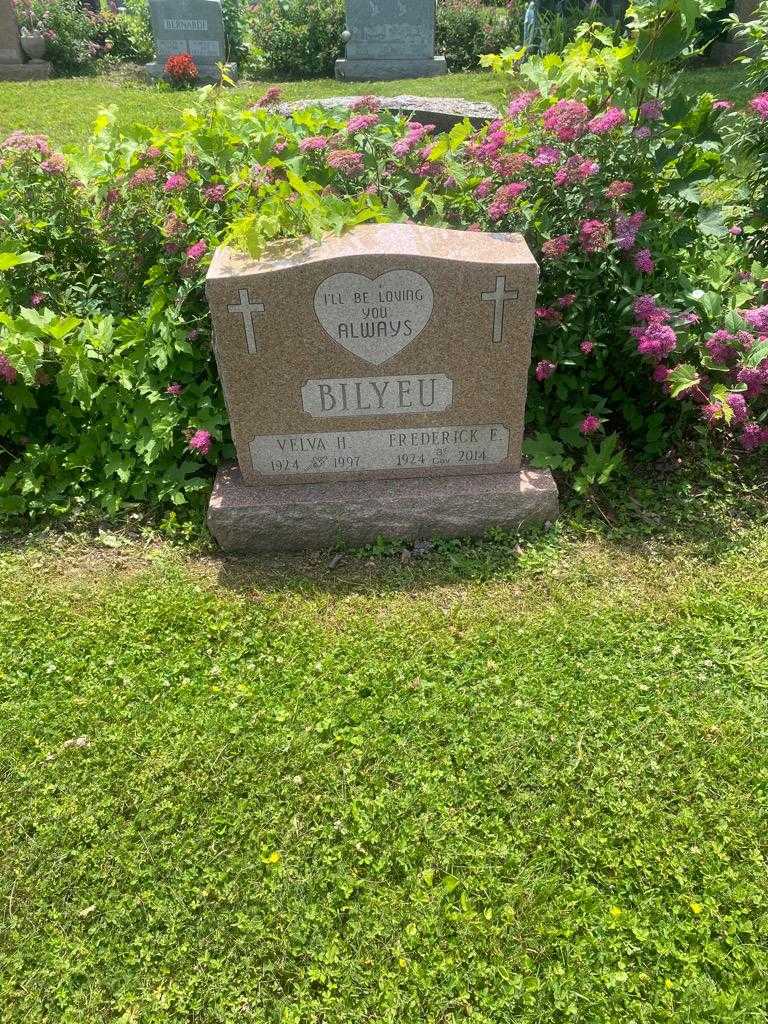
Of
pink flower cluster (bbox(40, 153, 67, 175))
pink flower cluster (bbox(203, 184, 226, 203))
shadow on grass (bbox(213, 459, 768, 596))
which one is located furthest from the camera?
pink flower cluster (bbox(40, 153, 67, 175))

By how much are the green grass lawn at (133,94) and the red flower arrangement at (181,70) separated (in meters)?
0.37

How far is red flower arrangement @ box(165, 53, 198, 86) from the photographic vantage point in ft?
39.0

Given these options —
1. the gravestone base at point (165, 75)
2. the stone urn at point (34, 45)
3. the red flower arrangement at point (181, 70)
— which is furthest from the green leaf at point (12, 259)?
the stone urn at point (34, 45)

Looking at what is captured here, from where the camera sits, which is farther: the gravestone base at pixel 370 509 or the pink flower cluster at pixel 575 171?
the gravestone base at pixel 370 509

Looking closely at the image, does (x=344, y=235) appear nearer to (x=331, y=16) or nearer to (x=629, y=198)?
(x=629, y=198)

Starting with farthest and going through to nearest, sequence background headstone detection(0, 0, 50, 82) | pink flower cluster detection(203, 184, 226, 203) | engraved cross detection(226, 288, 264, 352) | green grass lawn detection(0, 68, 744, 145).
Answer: background headstone detection(0, 0, 50, 82) → green grass lawn detection(0, 68, 744, 145) → pink flower cluster detection(203, 184, 226, 203) → engraved cross detection(226, 288, 264, 352)

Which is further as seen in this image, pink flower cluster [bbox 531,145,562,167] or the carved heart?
pink flower cluster [bbox 531,145,562,167]

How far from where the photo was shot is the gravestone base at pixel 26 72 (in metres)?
12.6

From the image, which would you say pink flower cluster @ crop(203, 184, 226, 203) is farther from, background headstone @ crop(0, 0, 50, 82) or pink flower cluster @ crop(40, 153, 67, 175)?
background headstone @ crop(0, 0, 50, 82)

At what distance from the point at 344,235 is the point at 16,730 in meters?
2.32

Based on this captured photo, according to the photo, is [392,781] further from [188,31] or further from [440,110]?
[188,31]

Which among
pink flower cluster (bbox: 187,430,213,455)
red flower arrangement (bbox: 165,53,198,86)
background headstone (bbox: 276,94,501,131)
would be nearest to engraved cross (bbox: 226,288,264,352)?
pink flower cluster (bbox: 187,430,213,455)

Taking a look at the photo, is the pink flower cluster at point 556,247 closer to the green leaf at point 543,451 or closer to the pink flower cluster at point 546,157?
the pink flower cluster at point 546,157

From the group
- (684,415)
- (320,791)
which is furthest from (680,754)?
(684,415)
